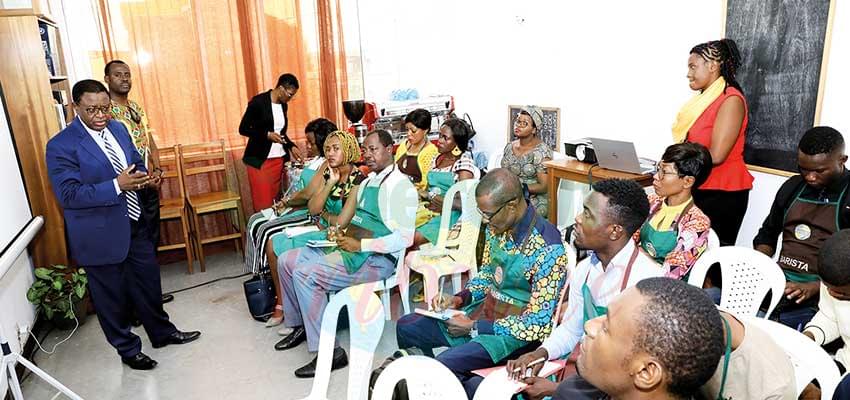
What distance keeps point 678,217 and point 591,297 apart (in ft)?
2.63

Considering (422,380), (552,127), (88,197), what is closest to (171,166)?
(88,197)

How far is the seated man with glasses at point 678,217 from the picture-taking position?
2236 mm

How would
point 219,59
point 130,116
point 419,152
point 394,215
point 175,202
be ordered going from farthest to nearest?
point 219,59 → point 175,202 → point 419,152 → point 130,116 → point 394,215

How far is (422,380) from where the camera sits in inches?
54.7

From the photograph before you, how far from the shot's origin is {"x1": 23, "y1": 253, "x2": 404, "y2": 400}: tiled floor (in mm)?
2668

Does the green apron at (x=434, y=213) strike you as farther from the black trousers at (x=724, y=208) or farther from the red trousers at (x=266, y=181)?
the red trousers at (x=266, y=181)

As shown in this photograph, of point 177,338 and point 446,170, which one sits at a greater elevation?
Result: point 446,170

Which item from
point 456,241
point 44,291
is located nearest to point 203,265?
point 44,291

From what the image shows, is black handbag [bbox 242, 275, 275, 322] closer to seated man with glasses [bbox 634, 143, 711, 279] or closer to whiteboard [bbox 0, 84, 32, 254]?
whiteboard [bbox 0, 84, 32, 254]

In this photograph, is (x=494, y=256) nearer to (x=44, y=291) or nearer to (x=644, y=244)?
(x=644, y=244)

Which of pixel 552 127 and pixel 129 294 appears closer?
pixel 129 294

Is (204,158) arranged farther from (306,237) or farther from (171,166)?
(306,237)

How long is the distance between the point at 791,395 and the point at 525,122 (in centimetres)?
253

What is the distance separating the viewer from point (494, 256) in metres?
2.08
